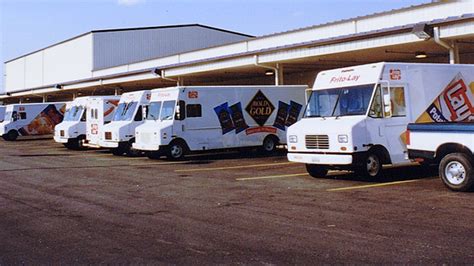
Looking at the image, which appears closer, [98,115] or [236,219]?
[236,219]

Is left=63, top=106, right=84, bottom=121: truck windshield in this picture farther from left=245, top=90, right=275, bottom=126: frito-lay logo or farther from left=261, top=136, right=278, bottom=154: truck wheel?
left=261, top=136, right=278, bottom=154: truck wheel

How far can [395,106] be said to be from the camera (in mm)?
13016

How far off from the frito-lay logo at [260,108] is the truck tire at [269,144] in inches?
26.9

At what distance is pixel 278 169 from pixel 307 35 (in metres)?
8.98

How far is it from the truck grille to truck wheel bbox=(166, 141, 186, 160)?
7.53m

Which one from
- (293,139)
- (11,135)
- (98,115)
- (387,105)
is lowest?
(293,139)

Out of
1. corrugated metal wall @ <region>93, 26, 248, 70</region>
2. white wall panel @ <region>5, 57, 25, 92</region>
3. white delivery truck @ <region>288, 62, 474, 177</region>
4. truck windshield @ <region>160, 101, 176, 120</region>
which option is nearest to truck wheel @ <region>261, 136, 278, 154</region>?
truck windshield @ <region>160, 101, 176, 120</region>

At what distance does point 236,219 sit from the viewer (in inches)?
341

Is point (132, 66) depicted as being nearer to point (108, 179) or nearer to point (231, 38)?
point (231, 38)

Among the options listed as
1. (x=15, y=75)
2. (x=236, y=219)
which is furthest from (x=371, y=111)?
(x=15, y=75)

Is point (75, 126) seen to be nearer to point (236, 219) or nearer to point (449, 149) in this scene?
point (449, 149)

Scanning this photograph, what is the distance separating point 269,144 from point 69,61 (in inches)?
1546

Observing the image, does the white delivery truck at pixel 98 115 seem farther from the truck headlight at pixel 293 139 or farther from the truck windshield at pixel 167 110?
the truck headlight at pixel 293 139

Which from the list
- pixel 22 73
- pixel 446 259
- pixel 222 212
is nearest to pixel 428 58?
pixel 222 212
